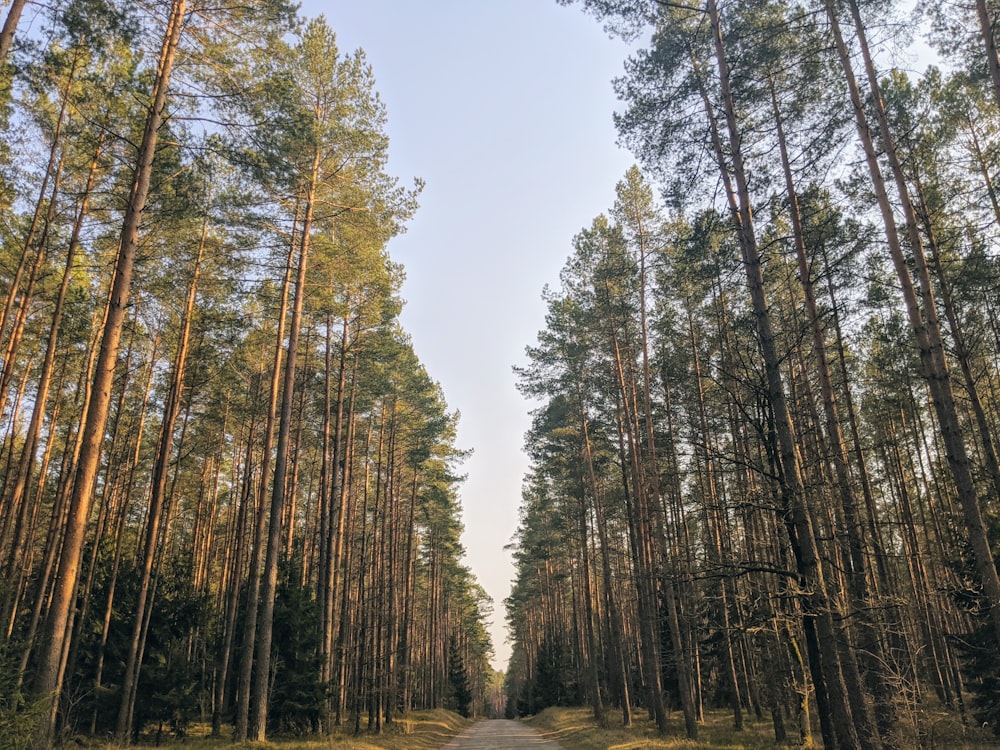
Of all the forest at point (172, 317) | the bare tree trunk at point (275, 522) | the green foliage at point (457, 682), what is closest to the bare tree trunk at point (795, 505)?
the forest at point (172, 317)

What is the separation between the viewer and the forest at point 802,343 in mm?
8125

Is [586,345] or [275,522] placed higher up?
[586,345]

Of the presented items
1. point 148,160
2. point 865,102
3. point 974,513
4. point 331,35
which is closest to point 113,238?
point 148,160

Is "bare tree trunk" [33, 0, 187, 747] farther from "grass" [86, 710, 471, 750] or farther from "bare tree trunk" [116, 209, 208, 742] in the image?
"bare tree trunk" [116, 209, 208, 742]

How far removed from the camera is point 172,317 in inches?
692

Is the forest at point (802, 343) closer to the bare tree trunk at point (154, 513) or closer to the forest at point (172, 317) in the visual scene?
the forest at point (172, 317)

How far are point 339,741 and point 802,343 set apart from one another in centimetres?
1682

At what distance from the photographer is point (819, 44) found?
10352mm

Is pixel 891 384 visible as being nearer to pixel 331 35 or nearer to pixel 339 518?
pixel 339 518

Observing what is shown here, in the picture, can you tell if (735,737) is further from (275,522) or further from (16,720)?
(16,720)

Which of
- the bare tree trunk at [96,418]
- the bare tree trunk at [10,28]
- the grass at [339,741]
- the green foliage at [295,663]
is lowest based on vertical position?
the grass at [339,741]

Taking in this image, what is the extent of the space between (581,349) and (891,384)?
34.1 ft

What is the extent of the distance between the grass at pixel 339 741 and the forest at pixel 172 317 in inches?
28.2

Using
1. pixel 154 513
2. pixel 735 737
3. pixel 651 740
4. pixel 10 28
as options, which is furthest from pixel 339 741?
pixel 10 28
